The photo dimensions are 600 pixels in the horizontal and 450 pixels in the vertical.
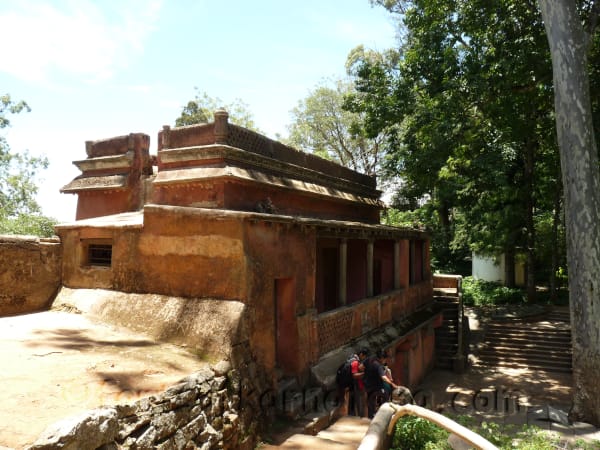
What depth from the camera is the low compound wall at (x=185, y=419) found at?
384 cm

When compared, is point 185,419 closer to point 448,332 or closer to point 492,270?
point 448,332

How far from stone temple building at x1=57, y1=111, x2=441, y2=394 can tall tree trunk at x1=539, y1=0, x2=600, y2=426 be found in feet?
13.6

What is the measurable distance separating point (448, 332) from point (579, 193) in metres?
9.73

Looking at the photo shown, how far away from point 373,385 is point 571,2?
9.30 m

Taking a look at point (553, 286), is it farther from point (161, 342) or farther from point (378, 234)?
A: point (161, 342)

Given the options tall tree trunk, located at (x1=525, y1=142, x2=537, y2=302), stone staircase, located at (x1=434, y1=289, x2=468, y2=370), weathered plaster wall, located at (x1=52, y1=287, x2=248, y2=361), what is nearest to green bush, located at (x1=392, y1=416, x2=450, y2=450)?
weathered plaster wall, located at (x1=52, y1=287, x2=248, y2=361)

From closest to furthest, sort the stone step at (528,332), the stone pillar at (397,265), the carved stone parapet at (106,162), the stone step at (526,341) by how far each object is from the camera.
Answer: the carved stone parapet at (106,162)
the stone pillar at (397,265)
the stone step at (526,341)
the stone step at (528,332)

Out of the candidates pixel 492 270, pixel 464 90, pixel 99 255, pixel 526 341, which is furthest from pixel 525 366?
pixel 99 255

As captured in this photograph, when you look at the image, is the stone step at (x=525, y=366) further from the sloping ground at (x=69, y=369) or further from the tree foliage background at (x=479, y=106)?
the sloping ground at (x=69, y=369)

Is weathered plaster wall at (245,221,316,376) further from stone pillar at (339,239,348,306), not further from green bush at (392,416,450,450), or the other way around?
green bush at (392,416,450,450)

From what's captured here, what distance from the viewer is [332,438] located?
637 centimetres

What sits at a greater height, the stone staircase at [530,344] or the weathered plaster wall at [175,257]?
the weathered plaster wall at [175,257]

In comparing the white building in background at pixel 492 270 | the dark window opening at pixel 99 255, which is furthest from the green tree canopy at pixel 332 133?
the dark window opening at pixel 99 255

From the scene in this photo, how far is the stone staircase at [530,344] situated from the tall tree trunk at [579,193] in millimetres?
7719
